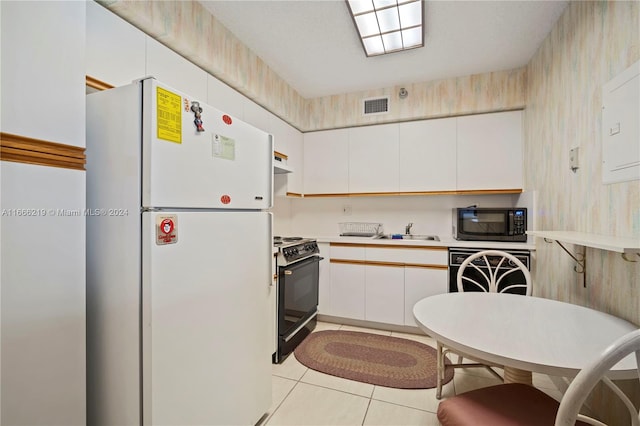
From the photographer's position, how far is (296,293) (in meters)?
2.46

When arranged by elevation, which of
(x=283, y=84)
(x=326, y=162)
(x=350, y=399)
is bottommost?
(x=350, y=399)

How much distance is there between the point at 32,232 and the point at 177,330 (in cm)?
58

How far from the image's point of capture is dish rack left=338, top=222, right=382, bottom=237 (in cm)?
339

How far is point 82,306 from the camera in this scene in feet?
3.52

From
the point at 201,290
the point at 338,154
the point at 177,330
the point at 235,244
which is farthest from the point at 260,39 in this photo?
the point at 177,330

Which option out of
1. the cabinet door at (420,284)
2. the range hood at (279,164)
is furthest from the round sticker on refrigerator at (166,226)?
the cabinet door at (420,284)

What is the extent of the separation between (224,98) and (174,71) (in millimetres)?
448

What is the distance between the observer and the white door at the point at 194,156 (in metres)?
1.02

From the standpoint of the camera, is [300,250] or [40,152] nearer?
[40,152]

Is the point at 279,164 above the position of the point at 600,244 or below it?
above

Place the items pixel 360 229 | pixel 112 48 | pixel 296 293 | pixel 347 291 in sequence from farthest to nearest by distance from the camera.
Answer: pixel 360 229, pixel 347 291, pixel 296 293, pixel 112 48

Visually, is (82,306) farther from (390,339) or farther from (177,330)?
(390,339)

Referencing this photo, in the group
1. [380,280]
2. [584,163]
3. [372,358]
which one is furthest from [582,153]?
[372,358]

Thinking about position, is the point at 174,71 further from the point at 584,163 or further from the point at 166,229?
the point at 584,163
